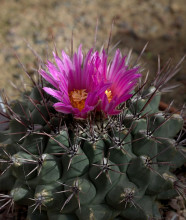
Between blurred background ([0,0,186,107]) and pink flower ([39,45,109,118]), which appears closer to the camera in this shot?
pink flower ([39,45,109,118])

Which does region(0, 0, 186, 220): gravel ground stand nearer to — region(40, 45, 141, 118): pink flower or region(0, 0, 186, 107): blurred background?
region(0, 0, 186, 107): blurred background

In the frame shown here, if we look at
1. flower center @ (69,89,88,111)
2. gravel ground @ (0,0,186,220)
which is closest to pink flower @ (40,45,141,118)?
flower center @ (69,89,88,111)

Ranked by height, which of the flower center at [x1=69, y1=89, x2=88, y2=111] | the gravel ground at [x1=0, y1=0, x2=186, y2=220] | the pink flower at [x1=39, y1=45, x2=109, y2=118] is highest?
the pink flower at [x1=39, y1=45, x2=109, y2=118]

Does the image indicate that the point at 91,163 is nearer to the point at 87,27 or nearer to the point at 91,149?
the point at 91,149

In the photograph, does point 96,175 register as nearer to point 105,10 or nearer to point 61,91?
point 61,91

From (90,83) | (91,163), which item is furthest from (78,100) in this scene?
(91,163)

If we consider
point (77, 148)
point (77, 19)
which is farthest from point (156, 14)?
point (77, 148)

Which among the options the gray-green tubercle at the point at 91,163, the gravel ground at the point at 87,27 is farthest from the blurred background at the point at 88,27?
the gray-green tubercle at the point at 91,163
